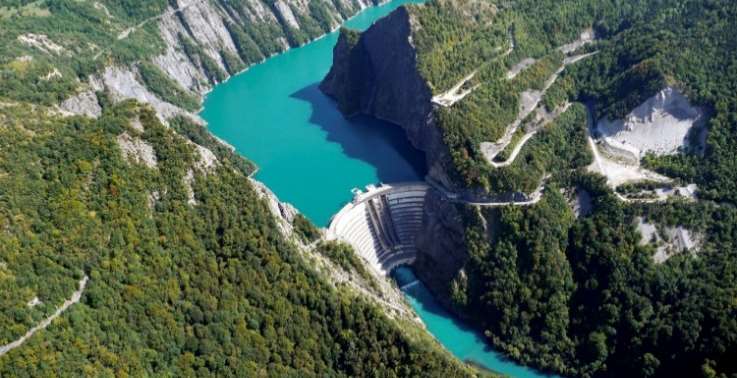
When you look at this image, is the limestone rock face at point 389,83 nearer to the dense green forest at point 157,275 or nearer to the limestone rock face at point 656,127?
the limestone rock face at point 656,127

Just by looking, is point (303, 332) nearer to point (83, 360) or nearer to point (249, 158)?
point (83, 360)

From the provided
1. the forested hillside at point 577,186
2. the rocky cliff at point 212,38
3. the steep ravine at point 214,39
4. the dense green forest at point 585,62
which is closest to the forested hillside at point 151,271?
the forested hillside at point 577,186

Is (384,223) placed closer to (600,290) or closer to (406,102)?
(406,102)

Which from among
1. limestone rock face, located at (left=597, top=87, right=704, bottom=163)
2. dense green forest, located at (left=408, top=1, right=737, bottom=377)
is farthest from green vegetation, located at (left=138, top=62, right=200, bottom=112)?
limestone rock face, located at (left=597, top=87, right=704, bottom=163)

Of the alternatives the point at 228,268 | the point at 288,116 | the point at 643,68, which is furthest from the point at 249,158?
the point at 643,68

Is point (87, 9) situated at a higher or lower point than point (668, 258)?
Result: higher
